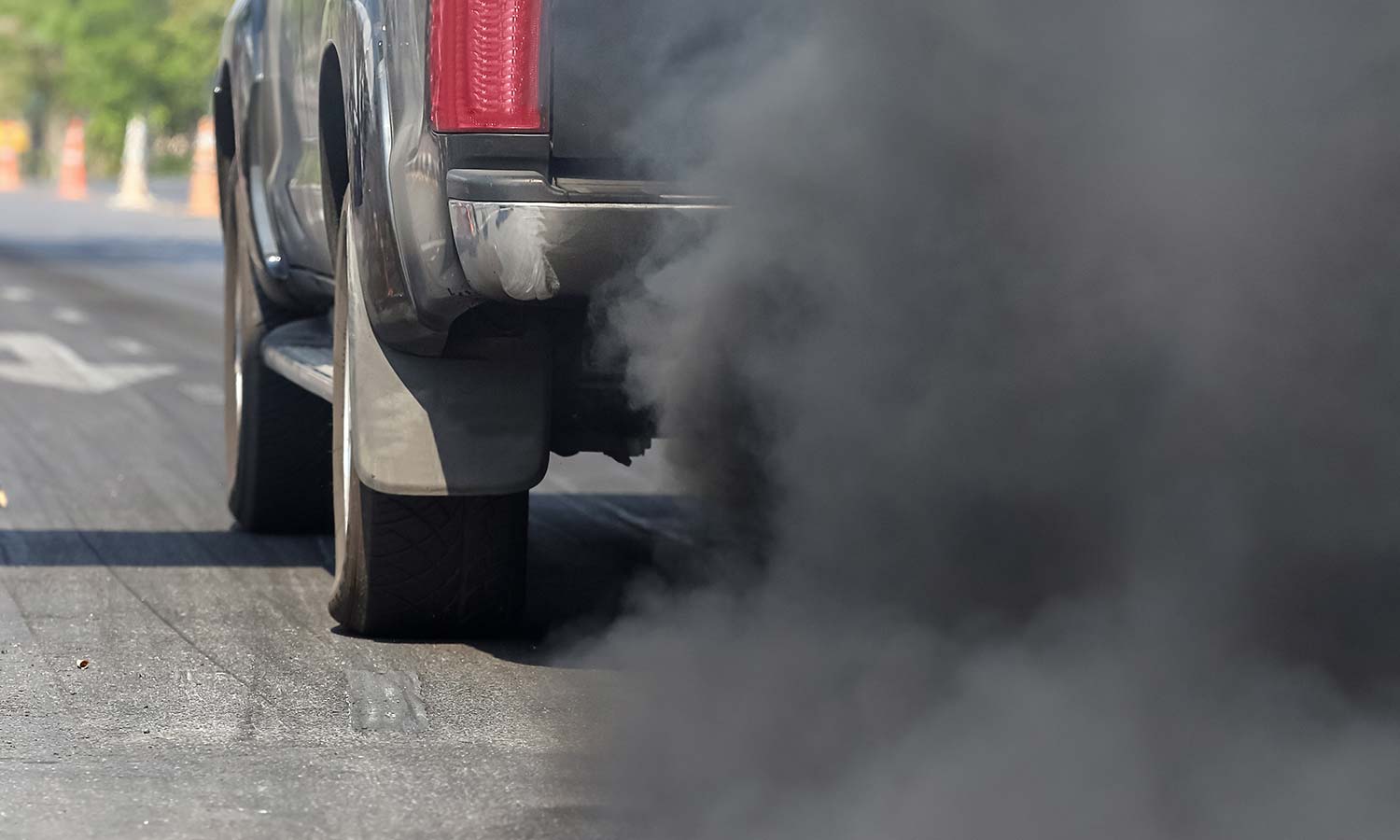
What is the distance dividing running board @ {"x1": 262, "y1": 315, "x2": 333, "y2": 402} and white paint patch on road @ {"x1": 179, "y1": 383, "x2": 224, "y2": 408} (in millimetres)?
3491

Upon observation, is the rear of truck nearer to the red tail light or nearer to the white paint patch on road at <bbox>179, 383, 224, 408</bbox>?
the red tail light

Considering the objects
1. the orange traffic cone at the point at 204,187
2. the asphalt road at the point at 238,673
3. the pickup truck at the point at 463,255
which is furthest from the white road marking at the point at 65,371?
the orange traffic cone at the point at 204,187

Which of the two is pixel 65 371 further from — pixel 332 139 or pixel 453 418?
pixel 453 418

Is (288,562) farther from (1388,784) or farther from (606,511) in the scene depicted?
(1388,784)

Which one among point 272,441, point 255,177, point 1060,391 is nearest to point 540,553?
point 272,441

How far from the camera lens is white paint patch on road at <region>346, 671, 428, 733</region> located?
4.22 m

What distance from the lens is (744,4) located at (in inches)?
155

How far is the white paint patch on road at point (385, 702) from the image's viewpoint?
13.8 feet

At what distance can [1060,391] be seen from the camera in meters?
3.82

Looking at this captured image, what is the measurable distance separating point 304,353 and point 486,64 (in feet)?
5.82

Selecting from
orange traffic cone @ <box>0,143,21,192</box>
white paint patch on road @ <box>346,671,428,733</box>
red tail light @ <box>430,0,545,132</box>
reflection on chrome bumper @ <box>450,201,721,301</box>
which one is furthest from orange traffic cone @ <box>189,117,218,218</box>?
reflection on chrome bumper @ <box>450,201,721,301</box>

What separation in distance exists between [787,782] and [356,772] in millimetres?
761

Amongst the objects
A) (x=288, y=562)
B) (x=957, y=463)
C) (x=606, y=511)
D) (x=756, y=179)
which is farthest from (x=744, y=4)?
(x=606, y=511)

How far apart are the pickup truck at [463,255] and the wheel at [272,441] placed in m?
0.69
